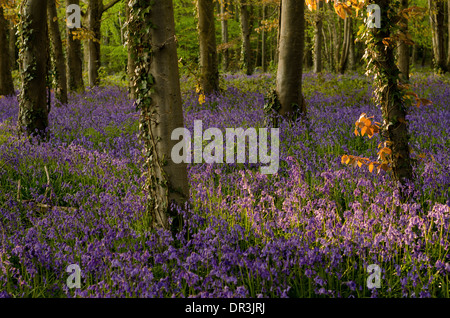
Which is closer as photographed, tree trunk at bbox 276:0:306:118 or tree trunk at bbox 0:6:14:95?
tree trunk at bbox 276:0:306:118

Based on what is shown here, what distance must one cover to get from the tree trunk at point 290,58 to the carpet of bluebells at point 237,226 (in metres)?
0.59

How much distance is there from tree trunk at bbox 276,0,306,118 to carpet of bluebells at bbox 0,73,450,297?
59 centimetres

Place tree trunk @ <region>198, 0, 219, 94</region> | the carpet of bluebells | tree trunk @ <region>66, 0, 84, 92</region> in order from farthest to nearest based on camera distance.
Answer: tree trunk @ <region>66, 0, 84, 92</region>, tree trunk @ <region>198, 0, 219, 94</region>, the carpet of bluebells

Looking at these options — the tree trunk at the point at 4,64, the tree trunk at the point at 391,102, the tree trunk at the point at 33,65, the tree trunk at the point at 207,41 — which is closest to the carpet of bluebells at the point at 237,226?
the tree trunk at the point at 391,102

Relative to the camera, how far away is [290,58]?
7336mm

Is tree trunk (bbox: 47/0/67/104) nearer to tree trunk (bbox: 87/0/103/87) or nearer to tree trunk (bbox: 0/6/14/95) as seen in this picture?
tree trunk (bbox: 0/6/14/95)

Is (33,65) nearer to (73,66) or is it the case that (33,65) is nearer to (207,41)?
(207,41)

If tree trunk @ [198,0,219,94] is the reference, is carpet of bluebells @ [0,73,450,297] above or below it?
below

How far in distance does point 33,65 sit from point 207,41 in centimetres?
525

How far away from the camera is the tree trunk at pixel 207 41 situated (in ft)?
36.6

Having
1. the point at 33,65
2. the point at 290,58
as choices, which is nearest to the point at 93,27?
the point at 33,65

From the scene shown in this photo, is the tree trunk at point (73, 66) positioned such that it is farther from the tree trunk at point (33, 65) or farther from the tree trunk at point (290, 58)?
the tree trunk at point (290, 58)

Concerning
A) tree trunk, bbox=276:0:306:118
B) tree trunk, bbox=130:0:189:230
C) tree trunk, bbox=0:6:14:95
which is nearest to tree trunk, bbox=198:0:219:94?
tree trunk, bbox=276:0:306:118

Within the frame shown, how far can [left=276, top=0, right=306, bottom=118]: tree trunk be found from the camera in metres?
7.27
